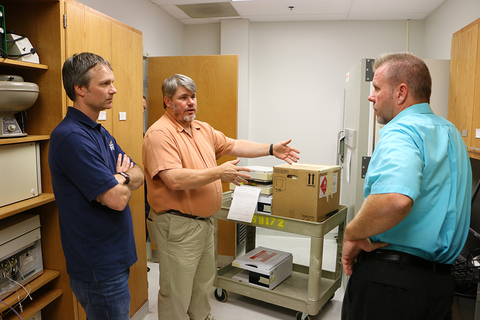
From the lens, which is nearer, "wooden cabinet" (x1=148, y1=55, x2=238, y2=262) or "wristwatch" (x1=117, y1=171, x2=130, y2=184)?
"wristwatch" (x1=117, y1=171, x2=130, y2=184)

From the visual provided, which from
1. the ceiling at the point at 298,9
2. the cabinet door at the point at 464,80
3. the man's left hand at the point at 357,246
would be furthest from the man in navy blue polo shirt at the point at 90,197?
the ceiling at the point at 298,9

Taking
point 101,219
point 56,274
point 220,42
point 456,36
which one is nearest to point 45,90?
A: point 101,219

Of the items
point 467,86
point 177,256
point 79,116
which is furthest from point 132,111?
point 467,86

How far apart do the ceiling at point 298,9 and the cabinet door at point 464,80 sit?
142 cm

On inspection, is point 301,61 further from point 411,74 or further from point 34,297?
point 34,297

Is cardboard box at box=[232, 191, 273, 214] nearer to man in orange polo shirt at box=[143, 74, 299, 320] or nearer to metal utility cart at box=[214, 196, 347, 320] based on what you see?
metal utility cart at box=[214, 196, 347, 320]

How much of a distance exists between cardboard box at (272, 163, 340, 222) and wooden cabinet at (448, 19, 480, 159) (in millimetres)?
833

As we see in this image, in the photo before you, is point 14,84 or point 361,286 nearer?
point 361,286

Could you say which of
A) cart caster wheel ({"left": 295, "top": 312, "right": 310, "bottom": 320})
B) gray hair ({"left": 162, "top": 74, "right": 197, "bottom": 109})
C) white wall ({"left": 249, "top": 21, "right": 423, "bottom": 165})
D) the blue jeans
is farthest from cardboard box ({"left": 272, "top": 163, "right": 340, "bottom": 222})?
white wall ({"left": 249, "top": 21, "right": 423, "bottom": 165})

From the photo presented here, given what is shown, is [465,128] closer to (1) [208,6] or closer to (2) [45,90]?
(2) [45,90]

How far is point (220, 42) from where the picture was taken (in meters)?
4.46

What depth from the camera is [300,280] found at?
9.23 feet

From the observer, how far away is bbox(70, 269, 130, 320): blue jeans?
1.46 metres

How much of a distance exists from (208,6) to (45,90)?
8.06 ft
